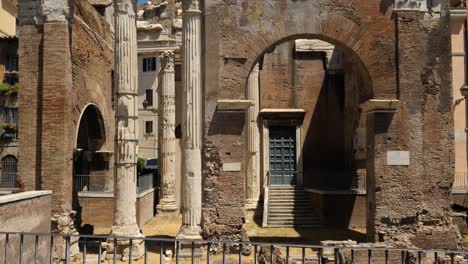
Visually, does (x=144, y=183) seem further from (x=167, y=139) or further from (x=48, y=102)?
(x=48, y=102)

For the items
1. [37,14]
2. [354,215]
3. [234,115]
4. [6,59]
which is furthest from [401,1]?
[6,59]

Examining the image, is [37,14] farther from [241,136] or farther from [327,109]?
[327,109]

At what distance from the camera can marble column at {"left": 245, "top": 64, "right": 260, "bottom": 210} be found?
17625mm

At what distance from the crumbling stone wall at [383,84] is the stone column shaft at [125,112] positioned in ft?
6.64

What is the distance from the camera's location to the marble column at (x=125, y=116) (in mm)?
10734

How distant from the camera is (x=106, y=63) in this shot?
16328 mm

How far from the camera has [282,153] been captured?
1966 cm

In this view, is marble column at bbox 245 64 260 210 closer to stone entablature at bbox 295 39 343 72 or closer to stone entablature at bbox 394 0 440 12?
stone entablature at bbox 295 39 343 72

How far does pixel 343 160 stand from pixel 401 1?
9880 mm

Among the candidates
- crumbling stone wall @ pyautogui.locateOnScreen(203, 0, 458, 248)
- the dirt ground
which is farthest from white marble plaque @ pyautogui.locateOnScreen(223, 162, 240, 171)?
the dirt ground

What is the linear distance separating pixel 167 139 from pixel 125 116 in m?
7.03

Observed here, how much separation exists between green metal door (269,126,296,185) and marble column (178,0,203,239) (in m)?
9.39

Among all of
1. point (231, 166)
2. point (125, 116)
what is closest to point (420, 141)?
point (231, 166)

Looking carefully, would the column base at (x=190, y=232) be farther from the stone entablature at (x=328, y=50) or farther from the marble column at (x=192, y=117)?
the stone entablature at (x=328, y=50)
